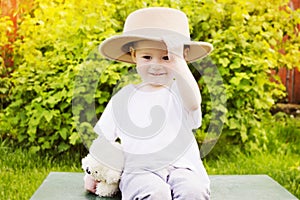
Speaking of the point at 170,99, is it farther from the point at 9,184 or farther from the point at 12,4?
the point at 12,4

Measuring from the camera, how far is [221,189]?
8.46 ft

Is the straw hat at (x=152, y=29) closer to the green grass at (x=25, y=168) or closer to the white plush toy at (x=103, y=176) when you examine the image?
the white plush toy at (x=103, y=176)

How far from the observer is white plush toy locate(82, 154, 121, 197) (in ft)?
7.36

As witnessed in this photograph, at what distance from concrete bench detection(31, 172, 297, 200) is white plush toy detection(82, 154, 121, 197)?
39 mm

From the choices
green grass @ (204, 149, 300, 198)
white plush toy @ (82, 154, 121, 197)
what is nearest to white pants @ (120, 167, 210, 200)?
white plush toy @ (82, 154, 121, 197)

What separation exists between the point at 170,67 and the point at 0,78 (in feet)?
8.99

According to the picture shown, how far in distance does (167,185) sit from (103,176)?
35 cm

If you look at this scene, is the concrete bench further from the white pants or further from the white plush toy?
the white pants

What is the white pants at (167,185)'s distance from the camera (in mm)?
2004

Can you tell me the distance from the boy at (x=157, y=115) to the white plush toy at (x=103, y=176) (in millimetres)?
33

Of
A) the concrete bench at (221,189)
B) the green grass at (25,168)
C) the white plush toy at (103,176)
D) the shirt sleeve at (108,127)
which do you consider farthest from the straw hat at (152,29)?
the green grass at (25,168)

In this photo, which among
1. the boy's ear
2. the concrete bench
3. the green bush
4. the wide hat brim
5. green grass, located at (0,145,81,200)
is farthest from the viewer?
the green bush

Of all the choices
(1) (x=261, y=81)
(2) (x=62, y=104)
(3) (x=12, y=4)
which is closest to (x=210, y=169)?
(1) (x=261, y=81)

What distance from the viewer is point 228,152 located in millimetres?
4266
